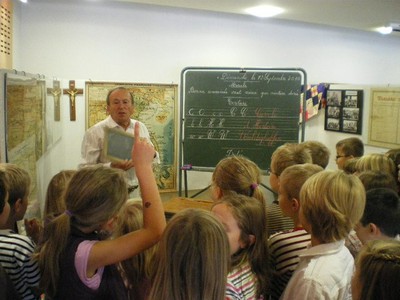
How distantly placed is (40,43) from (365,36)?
13.9 feet

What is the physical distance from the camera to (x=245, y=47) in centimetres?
483

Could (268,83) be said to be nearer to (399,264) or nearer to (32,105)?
(32,105)

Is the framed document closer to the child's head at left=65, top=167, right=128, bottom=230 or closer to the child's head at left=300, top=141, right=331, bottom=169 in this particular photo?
the child's head at left=300, top=141, right=331, bottom=169

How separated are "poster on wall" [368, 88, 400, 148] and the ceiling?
0.83 metres

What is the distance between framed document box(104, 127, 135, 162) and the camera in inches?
104

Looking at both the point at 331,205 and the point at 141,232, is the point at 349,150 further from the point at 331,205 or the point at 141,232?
the point at 141,232

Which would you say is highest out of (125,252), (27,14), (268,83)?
(27,14)

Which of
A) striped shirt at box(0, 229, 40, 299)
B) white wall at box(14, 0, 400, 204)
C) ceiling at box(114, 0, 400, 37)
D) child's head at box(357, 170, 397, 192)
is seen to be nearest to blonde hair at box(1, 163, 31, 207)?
striped shirt at box(0, 229, 40, 299)

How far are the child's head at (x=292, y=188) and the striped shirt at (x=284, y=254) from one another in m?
0.11

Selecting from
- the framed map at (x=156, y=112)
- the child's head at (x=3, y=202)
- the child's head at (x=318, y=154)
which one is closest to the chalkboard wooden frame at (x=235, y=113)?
the framed map at (x=156, y=112)

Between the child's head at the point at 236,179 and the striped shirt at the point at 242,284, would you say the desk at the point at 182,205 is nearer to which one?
the child's head at the point at 236,179

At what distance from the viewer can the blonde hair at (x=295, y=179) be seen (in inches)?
67.8

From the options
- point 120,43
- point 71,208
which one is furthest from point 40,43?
point 71,208

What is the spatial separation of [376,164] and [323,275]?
1337 mm
